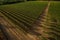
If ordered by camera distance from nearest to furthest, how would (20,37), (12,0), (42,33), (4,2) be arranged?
(20,37) → (42,33) → (4,2) → (12,0)

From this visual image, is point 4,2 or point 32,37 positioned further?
point 4,2

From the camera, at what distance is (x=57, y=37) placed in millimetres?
5996

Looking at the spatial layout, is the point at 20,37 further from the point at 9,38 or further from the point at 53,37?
the point at 53,37

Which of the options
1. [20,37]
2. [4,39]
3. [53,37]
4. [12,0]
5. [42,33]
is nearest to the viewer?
[4,39]

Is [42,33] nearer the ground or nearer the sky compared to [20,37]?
nearer the sky

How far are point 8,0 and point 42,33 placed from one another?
16337mm

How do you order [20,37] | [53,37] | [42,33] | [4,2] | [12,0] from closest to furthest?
[20,37]
[53,37]
[42,33]
[4,2]
[12,0]

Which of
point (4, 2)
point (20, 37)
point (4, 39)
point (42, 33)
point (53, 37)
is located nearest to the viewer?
point (4, 39)

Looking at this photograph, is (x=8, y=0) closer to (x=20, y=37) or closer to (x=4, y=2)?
(x=4, y=2)

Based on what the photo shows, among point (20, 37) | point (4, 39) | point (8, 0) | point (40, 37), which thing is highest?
point (8, 0)

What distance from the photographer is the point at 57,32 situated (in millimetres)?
6672

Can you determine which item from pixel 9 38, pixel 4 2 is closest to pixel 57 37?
pixel 9 38

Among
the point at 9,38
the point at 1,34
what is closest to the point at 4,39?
the point at 9,38

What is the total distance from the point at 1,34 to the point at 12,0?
57.7ft
